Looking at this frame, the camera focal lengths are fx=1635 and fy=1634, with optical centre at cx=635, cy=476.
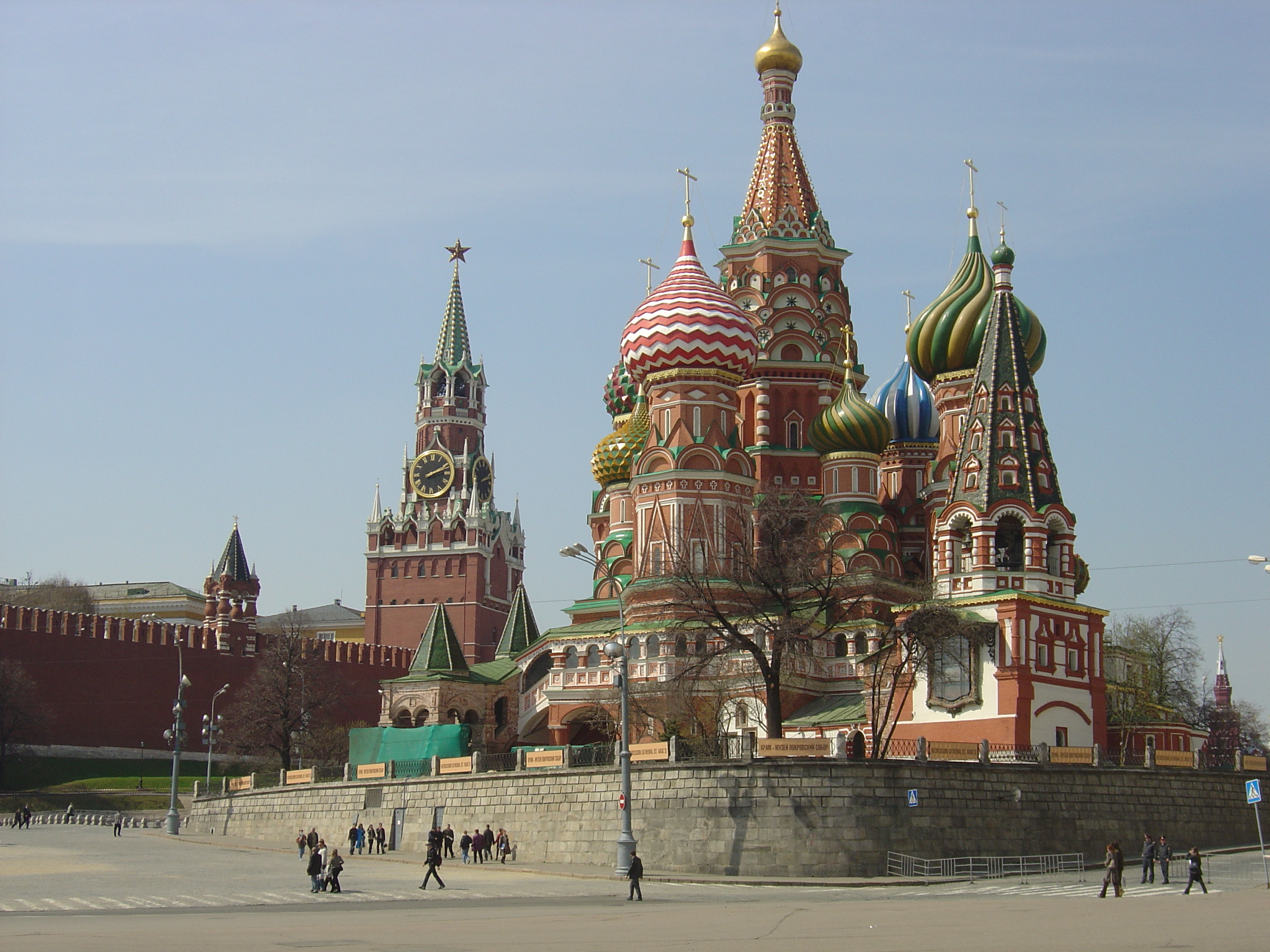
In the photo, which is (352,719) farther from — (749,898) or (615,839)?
(749,898)

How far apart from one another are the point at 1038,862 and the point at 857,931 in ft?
55.7

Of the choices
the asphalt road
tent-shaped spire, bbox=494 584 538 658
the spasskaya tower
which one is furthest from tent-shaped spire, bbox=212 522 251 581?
the asphalt road

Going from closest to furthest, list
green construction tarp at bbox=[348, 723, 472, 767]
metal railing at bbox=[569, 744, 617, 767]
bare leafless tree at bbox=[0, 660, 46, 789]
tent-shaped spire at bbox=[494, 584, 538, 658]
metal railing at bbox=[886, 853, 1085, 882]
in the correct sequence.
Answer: metal railing at bbox=[886, 853, 1085, 882] < metal railing at bbox=[569, 744, 617, 767] < green construction tarp at bbox=[348, 723, 472, 767] < tent-shaped spire at bbox=[494, 584, 538, 658] < bare leafless tree at bbox=[0, 660, 46, 789]

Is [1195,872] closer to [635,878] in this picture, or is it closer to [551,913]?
[635,878]

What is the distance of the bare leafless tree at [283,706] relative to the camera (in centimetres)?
6950

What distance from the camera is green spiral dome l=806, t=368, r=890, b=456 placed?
177 feet

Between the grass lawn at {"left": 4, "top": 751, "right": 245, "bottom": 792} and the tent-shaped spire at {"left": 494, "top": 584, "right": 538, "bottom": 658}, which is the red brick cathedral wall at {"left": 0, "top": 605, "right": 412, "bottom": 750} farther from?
the tent-shaped spire at {"left": 494, "top": 584, "right": 538, "bottom": 658}

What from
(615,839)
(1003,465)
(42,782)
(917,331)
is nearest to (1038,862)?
(615,839)

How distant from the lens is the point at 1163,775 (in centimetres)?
4041

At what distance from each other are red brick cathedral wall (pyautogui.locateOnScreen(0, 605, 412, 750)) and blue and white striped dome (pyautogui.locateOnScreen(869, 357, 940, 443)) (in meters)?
39.9

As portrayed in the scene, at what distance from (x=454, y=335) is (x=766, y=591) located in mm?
77937

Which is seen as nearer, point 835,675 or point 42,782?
point 835,675

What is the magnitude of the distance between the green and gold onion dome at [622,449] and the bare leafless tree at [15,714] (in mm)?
29939

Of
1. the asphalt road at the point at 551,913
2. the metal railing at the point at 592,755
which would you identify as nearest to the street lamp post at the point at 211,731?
the asphalt road at the point at 551,913
